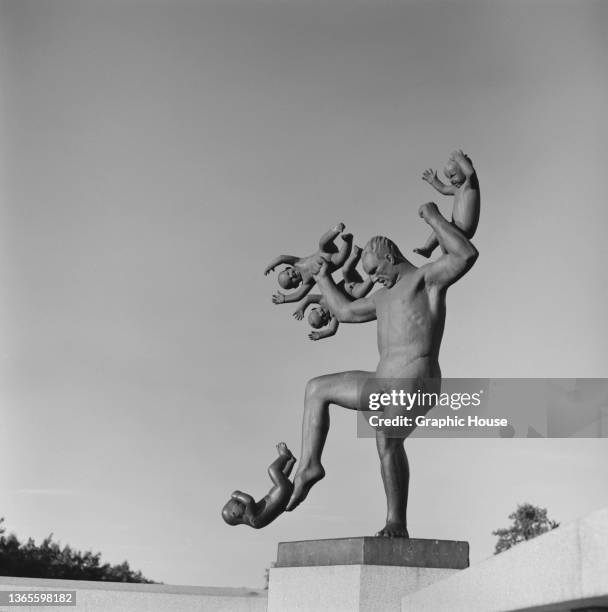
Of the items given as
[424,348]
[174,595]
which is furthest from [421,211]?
[174,595]

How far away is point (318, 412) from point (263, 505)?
92 cm

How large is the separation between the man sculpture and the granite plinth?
13 centimetres

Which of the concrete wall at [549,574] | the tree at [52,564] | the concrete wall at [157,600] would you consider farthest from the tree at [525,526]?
the concrete wall at [549,574]

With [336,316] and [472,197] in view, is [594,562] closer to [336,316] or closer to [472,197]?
[472,197]

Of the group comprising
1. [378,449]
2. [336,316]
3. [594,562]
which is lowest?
[594,562]

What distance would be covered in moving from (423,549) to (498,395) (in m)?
1.46

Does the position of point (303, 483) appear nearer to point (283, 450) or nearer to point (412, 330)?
point (283, 450)

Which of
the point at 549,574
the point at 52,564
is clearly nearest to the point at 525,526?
the point at 52,564

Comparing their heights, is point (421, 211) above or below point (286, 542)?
above

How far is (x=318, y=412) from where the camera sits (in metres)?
8.61

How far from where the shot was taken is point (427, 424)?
26.7 ft

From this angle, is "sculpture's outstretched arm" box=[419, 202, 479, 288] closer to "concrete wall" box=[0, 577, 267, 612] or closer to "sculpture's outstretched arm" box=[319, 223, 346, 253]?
"sculpture's outstretched arm" box=[319, 223, 346, 253]

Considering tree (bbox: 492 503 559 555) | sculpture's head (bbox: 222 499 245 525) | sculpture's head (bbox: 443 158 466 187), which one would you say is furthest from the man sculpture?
tree (bbox: 492 503 559 555)

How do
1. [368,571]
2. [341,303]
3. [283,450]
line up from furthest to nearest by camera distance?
[341,303]
[283,450]
[368,571]
